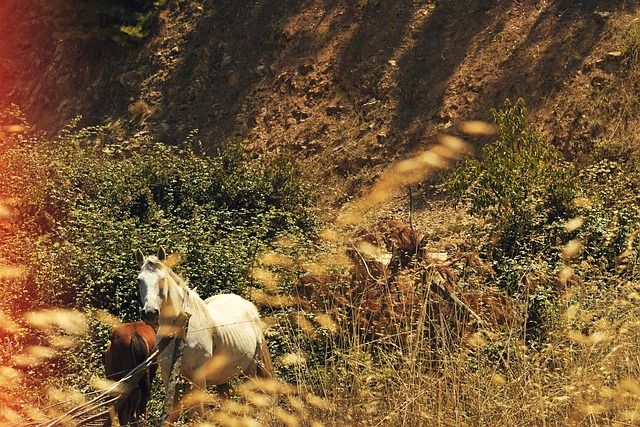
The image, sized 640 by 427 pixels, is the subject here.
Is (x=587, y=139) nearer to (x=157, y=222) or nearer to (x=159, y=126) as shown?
(x=157, y=222)

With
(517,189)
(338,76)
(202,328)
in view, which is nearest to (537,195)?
(517,189)

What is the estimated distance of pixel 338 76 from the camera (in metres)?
19.7

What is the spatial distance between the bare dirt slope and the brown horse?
8318mm

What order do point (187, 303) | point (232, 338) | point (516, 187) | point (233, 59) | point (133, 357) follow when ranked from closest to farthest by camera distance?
point (187, 303)
point (133, 357)
point (232, 338)
point (516, 187)
point (233, 59)

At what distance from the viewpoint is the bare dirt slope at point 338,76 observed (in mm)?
17406

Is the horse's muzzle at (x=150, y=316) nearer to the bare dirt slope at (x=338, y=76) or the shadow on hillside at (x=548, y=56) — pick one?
the bare dirt slope at (x=338, y=76)

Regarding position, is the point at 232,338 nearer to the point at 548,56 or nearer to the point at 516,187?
the point at 516,187

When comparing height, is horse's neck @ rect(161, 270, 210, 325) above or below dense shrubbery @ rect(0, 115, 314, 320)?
above

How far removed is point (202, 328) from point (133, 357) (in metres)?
0.78

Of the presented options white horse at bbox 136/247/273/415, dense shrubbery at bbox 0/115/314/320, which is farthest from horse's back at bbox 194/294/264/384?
dense shrubbery at bbox 0/115/314/320

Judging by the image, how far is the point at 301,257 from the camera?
11.4m

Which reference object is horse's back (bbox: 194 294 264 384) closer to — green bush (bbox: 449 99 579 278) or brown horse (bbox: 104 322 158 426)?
brown horse (bbox: 104 322 158 426)

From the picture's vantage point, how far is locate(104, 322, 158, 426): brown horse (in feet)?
28.1

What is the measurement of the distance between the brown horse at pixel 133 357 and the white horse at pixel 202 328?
1.42ft
